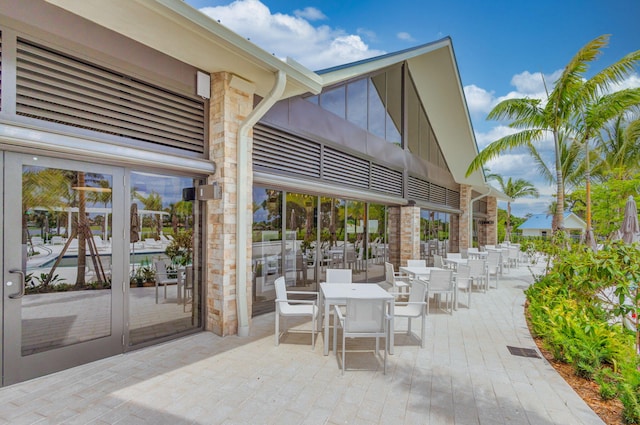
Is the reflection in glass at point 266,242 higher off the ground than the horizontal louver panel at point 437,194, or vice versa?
the horizontal louver panel at point 437,194

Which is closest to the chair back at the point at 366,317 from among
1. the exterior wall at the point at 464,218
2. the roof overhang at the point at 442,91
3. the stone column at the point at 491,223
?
the roof overhang at the point at 442,91

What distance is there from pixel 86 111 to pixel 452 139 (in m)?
13.0

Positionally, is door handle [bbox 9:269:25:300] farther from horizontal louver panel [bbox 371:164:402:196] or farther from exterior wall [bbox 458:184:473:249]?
exterior wall [bbox 458:184:473:249]

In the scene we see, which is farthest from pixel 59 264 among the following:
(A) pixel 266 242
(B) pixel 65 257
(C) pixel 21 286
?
(A) pixel 266 242

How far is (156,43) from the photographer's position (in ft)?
13.3

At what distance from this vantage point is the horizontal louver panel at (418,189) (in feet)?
39.2

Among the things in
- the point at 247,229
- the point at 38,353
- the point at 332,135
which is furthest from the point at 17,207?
the point at 332,135

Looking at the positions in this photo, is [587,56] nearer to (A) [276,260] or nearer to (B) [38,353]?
(A) [276,260]

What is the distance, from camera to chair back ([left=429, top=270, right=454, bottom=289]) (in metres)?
6.64

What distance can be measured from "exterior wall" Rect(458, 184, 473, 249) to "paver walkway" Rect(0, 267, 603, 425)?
43.1ft

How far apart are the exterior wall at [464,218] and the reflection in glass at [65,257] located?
54.4 feet

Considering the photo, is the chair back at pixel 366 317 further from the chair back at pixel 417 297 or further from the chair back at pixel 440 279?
the chair back at pixel 440 279

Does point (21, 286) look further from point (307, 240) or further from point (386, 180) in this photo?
point (386, 180)

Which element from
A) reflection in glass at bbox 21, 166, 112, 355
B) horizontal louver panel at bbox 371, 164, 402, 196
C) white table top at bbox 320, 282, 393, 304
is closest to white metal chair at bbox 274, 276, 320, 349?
white table top at bbox 320, 282, 393, 304
